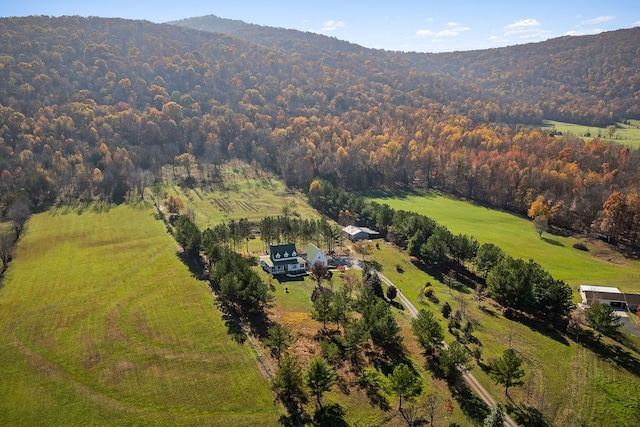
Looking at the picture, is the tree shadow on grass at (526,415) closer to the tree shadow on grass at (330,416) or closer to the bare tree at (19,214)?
the tree shadow on grass at (330,416)

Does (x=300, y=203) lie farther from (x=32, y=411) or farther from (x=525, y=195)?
(x=32, y=411)

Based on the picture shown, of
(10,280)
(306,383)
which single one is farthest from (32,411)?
(10,280)

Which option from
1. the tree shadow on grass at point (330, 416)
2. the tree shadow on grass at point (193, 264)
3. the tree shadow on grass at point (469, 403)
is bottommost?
the tree shadow on grass at point (193, 264)

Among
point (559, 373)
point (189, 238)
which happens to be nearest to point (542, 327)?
point (559, 373)

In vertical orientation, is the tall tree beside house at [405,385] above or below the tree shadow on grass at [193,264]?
above

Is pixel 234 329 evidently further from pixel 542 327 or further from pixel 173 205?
pixel 173 205

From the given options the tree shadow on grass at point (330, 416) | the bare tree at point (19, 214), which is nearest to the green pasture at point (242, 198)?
the bare tree at point (19, 214)
